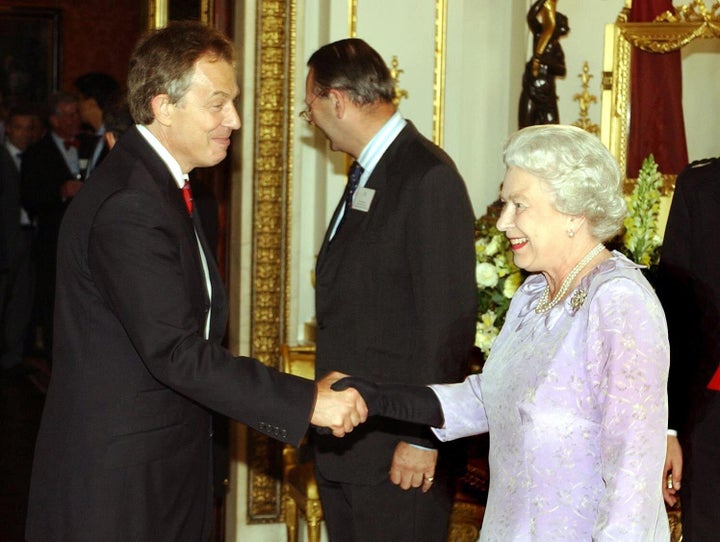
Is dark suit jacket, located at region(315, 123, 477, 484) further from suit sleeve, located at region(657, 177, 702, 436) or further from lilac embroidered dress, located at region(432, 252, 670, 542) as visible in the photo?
lilac embroidered dress, located at region(432, 252, 670, 542)

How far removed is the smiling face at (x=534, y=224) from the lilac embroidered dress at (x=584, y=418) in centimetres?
10

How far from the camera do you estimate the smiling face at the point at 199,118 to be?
291cm

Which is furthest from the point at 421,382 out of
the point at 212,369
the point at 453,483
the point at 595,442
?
the point at 595,442

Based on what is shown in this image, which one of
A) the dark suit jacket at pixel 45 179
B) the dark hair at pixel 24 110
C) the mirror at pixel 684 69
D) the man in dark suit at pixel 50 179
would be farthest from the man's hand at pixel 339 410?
the dark hair at pixel 24 110

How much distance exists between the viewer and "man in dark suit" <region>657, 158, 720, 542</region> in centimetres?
320

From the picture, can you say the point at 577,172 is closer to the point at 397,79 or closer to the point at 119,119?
the point at 119,119

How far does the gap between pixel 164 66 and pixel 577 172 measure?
1.06m

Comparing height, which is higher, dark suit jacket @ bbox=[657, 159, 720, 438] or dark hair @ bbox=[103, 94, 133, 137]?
dark hair @ bbox=[103, 94, 133, 137]

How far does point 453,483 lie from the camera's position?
358 cm

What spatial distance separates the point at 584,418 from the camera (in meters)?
2.38

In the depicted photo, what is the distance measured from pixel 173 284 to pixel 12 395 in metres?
6.34

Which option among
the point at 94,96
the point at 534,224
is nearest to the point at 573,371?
the point at 534,224

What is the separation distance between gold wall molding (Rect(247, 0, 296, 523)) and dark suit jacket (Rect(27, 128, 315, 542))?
2257mm

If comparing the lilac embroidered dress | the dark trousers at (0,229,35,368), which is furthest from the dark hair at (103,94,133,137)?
the dark trousers at (0,229,35,368)
